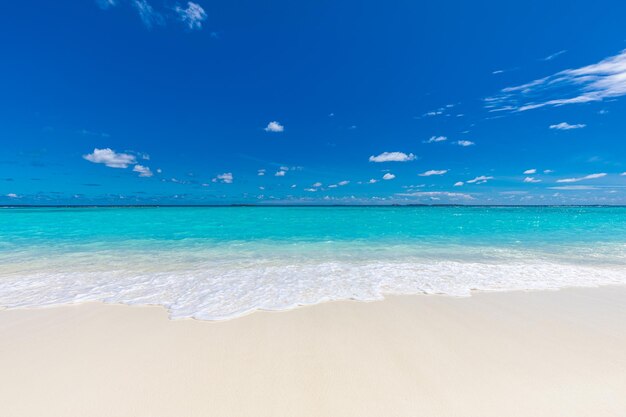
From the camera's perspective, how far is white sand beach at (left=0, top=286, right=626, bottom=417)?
8.37ft

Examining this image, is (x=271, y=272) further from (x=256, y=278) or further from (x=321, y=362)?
(x=321, y=362)

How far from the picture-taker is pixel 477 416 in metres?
2.41

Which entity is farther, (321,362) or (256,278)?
(256,278)

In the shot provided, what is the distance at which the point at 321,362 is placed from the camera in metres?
3.22

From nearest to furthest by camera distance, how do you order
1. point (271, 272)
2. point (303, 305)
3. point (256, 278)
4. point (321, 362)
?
point (321, 362), point (303, 305), point (256, 278), point (271, 272)

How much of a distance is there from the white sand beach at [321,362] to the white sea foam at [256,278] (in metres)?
0.71

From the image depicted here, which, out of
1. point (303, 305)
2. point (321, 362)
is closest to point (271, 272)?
point (303, 305)

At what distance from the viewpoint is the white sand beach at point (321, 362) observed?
100 inches

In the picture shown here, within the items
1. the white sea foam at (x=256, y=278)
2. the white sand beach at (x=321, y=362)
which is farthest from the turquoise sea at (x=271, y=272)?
the white sand beach at (x=321, y=362)

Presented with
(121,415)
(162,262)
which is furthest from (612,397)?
(162,262)

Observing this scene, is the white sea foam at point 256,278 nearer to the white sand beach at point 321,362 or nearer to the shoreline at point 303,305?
the shoreline at point 303,305

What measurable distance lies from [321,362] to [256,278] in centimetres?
415

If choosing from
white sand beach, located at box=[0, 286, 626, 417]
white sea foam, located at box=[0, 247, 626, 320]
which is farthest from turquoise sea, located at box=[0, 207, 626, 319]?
white sand beach, located at box=[0, 286, 626, 417]

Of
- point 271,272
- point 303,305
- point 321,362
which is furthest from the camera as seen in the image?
point 271,272
